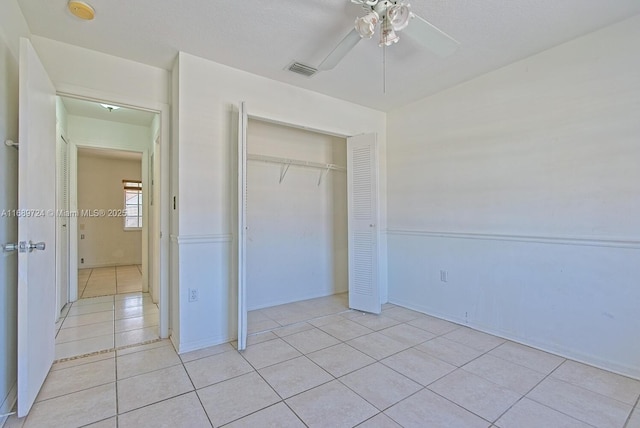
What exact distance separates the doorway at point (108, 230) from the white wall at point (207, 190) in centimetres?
60

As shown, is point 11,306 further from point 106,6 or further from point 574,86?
point 574,86

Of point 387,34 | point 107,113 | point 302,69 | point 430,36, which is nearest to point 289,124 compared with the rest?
point 302,69

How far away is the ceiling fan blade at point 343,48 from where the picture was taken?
6.21ft

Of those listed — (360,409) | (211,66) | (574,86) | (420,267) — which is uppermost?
(211,66)

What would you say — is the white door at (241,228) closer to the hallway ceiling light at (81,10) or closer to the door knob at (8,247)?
the hallway ceiling light at (81,10)

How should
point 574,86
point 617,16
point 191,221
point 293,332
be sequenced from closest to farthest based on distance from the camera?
point 617,16 < point 574,86 < point 191,221 < point 293,332

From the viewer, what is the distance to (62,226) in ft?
12.0

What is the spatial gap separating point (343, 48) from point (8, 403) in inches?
117

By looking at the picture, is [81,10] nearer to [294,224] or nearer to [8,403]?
[8,403]

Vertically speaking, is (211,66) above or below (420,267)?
above

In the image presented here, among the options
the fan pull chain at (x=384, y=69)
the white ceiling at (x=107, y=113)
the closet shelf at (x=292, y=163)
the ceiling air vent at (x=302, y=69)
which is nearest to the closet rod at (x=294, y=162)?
the closet shelf at (x=292, y=163)

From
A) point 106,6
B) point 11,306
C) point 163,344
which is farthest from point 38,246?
point 106,6

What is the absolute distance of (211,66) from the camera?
2707mm

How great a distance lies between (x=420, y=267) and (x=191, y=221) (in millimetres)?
2545
